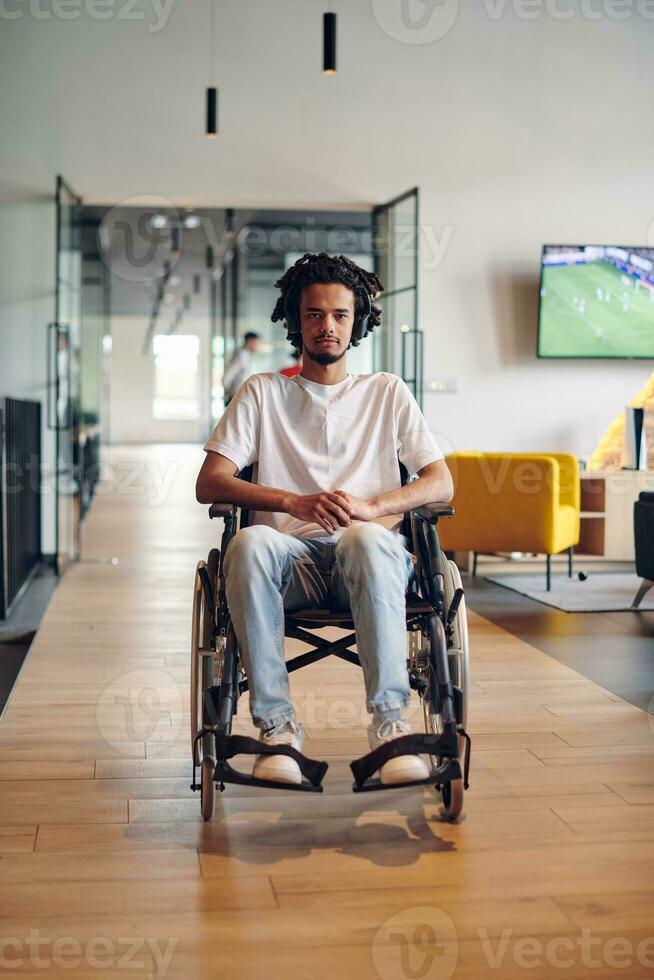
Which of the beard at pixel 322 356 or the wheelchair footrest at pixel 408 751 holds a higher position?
the beard at pixel 322 356

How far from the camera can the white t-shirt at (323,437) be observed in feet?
8.13

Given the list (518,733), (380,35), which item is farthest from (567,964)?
(380,35)

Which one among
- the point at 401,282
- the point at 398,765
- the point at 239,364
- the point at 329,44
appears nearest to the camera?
the point at 398,765

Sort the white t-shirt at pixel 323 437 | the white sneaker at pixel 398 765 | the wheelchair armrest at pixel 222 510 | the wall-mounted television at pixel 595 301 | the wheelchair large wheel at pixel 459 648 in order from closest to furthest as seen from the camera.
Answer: the white sneaker at pixel 398 765, the wheelchair large wheel at pixel 459 648, the wheelchair armrest at pixel 222 510, the white t-shirt at pixel 323 437, the wall-mounted television at pixel 595 301

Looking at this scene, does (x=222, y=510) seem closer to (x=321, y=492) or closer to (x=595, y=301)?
(x=321, y=492)

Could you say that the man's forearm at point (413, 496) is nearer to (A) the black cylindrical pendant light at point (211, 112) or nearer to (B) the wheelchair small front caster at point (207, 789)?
(B) the wheelchair small front caster at point (207, 789)

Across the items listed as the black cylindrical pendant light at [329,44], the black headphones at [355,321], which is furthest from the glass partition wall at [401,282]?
the black headphones at [355,321]

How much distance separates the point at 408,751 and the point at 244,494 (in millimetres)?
660

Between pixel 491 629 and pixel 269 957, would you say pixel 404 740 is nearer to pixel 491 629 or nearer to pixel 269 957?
→ pixel 269 957

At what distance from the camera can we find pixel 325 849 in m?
2.09

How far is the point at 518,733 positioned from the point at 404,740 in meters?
0.91

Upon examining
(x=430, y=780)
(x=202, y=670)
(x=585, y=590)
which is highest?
(x=202, y=670)

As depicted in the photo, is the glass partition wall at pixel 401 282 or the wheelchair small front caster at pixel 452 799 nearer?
the wheelchair small front caster at pixel 452 799

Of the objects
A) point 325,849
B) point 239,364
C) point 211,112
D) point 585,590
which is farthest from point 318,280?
point 239,364
